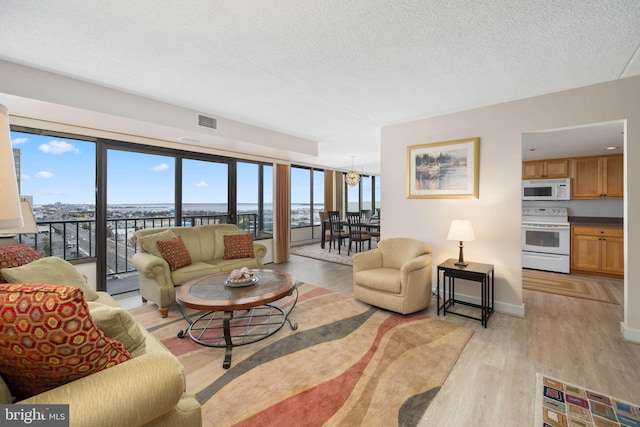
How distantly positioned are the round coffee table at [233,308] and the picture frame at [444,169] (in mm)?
2244

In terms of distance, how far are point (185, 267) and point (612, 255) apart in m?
6.62

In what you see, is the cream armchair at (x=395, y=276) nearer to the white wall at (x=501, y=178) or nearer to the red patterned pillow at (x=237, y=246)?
the white wall at (x=501, y=178)

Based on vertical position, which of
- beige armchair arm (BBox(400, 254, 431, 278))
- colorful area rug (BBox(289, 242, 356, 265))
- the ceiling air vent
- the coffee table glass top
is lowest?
colorful area rug (BBox(289, 242, 356, 265))

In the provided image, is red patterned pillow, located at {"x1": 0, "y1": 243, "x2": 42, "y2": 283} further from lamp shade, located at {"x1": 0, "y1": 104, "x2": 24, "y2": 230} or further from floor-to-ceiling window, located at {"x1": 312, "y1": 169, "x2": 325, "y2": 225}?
floor-to-ceiling window, located at {"x1": 312, "y1": 169, "x2": 325, "y2": 225}

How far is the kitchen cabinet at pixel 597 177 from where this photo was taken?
466 centimetres

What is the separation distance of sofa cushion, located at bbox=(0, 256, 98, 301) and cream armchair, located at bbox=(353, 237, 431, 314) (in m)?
2.70

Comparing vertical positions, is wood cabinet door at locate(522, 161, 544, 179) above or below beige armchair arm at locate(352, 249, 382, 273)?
above

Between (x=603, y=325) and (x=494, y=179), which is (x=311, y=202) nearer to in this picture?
(x=494, y=179)

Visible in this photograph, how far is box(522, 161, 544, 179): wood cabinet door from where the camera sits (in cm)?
530

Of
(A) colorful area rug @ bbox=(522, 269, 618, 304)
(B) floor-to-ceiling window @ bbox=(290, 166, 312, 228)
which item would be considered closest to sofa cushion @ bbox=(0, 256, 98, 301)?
(A) colorful area rug @ bbox=(522, 269, 618, 304)

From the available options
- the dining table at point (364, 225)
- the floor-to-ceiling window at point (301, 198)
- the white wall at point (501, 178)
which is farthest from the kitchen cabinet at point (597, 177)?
the floor-to-ceiling window at point (301, 198)

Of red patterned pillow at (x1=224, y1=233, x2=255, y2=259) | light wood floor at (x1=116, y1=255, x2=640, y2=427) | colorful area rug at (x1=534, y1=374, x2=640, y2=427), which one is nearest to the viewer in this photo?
colorful area rug at (x1=534, y1=374, x2=640, y2=427)

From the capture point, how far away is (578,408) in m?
1.72

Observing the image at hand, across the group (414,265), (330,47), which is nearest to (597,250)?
(414,265)
